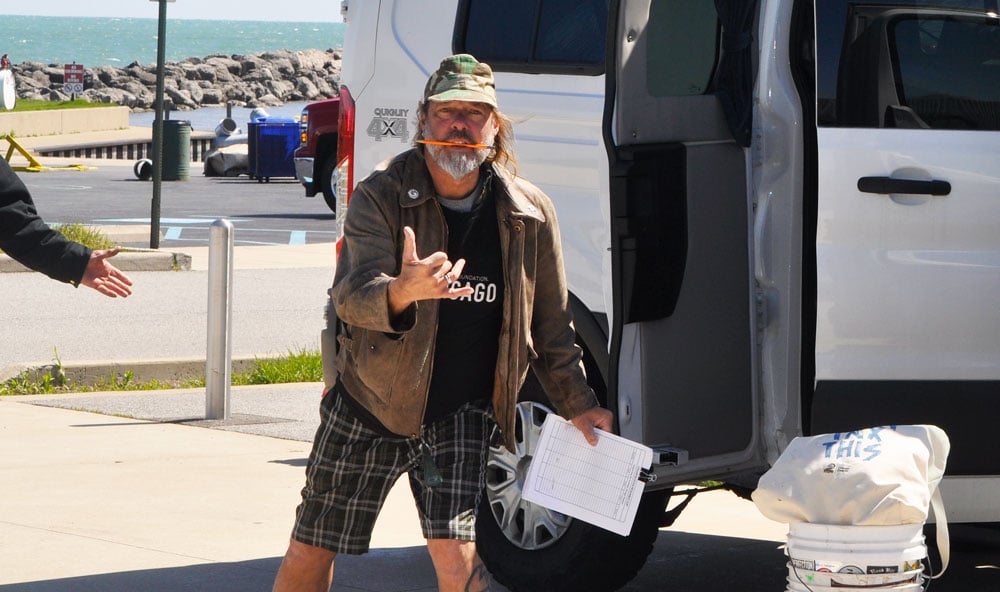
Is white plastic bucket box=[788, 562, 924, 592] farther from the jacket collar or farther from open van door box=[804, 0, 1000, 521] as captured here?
the jacket collar

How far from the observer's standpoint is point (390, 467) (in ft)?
14.1

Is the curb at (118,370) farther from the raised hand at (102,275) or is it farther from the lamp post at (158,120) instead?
the raised hand at (102,275)

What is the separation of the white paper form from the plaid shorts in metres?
0.15

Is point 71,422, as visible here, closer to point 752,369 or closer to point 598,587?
point 598,587

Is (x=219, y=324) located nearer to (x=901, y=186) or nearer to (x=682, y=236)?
(x=682, y=236)

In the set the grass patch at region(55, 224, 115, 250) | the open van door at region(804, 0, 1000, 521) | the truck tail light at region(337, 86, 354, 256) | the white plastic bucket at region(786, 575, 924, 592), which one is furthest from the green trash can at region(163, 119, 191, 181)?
the white plastic bucket at region(786, 575, 924, 592)

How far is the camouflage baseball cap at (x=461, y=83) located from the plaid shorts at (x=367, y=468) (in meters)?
0.79

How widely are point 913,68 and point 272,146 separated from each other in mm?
24124

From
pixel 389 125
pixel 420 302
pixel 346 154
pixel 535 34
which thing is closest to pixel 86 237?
pixel 346 154

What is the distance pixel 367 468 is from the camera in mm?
4277

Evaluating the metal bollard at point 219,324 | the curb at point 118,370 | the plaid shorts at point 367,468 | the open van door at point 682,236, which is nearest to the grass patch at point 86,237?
the curb at point 118,370

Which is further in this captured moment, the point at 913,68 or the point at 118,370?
the point at 118,370

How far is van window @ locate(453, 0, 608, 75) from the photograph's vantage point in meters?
5.32

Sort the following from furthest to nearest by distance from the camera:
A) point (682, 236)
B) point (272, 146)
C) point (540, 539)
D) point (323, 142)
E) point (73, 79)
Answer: point (73, 79) < point (272, 146) < point (323, 142) < point (540, 539) < point (682, 236)
